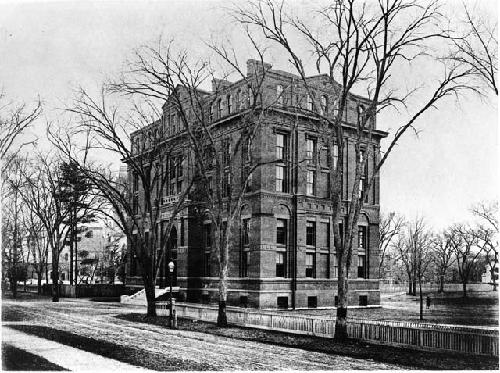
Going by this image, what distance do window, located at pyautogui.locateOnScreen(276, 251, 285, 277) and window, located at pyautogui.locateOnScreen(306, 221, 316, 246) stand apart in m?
2.86

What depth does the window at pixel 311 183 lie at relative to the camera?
46.7m

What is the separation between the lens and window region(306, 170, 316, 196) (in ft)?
153

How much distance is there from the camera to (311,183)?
154 feet

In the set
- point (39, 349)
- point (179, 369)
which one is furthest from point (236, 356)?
point (39, 349)

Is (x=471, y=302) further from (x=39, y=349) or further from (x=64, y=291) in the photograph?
(x=39, y=349)

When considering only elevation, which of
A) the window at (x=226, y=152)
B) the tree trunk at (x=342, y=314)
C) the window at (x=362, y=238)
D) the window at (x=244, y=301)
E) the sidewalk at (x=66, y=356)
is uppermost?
the window at (x=226, y=152)

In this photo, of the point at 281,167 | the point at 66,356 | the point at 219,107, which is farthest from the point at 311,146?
the point at 66,356

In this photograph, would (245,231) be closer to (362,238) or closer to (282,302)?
(282,302)

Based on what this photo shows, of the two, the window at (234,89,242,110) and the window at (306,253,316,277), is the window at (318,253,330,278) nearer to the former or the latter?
the window at (306,253,316,277)

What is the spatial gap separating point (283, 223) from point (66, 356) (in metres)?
28.4

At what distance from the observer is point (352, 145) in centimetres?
5003

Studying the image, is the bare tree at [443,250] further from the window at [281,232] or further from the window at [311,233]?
the window at [281,232]

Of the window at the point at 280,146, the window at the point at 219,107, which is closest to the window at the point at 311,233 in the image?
the window at the point at 280,146

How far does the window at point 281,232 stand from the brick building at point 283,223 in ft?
0.26
